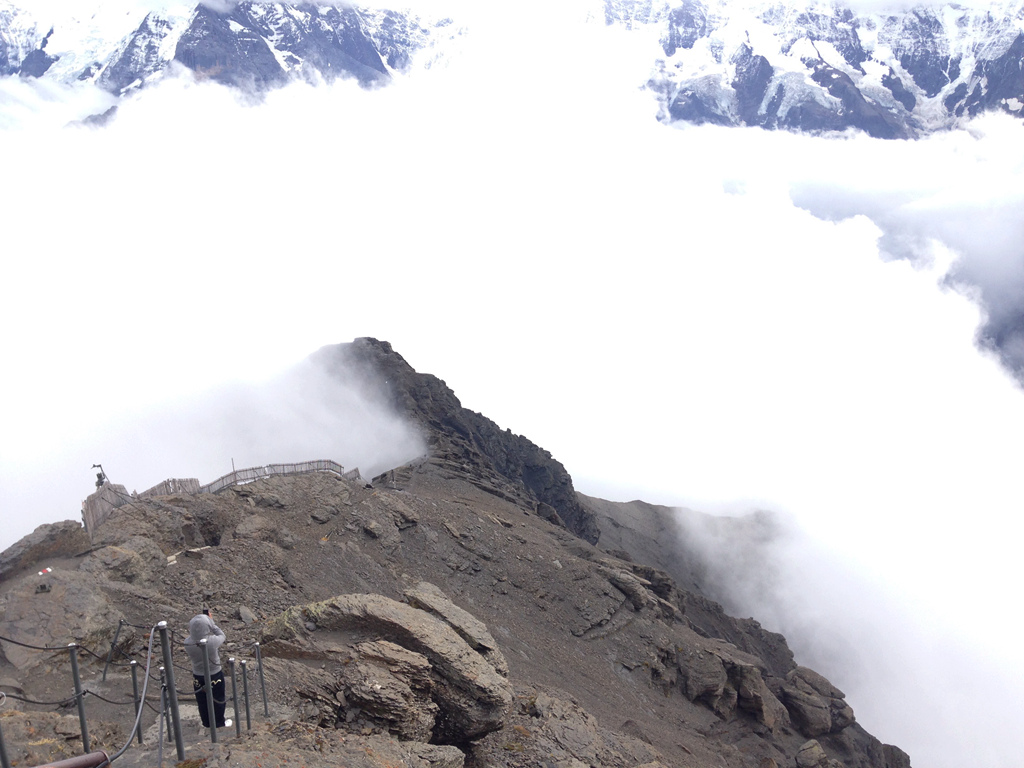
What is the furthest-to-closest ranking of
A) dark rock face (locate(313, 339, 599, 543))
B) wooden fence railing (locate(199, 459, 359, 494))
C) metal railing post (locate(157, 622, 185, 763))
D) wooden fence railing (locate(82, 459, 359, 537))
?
dark rock face (locate(313, 339, 599, 543))
wooden fence railing (locate(199, 459, 359, 494))
wooden fence railing (locate(82, 459, 359, 537))
metal railing post (locate(157, 622, 185, 763))

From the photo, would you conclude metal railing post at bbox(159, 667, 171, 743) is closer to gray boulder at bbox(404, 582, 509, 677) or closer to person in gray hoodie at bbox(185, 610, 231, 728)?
person in gray hoodie at bbox(185, 610, 231, 728)

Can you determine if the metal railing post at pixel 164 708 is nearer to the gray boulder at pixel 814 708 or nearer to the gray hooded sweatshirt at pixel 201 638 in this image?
the gray hooded sweatshirt at pixel 201 638

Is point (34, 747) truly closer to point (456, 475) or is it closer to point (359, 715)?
point (359, 715)

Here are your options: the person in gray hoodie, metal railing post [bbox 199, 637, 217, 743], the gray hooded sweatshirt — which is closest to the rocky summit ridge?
metal railing post [bbox 199, 637, 217, 743]

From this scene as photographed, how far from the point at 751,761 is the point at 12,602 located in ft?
109

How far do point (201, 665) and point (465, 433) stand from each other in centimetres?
6043

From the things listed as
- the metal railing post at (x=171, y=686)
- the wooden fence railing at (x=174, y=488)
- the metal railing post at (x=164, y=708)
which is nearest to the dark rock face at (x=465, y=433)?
the wooden fence railing at (x=174, y=488)

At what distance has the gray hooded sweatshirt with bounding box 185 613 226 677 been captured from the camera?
15797 mm

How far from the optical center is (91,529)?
98.2ft

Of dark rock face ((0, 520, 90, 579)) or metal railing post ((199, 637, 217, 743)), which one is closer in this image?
metal railing post ((199, 637, 217, 743))

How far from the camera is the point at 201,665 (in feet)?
52.0

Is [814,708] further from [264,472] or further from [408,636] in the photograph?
[408,636]

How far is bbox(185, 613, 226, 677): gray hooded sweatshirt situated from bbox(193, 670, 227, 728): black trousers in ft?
0.62

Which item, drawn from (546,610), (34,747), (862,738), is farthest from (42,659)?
(862,738)
